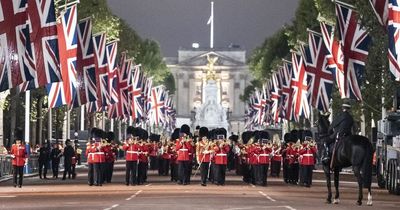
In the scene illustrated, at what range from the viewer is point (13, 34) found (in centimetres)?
3891

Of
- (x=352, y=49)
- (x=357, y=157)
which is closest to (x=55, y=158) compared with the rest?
(x=352, y=49)

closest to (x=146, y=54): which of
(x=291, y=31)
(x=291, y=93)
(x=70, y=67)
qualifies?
(x=291, y=31)

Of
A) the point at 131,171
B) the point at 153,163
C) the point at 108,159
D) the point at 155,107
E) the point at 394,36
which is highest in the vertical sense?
the point at 155,107

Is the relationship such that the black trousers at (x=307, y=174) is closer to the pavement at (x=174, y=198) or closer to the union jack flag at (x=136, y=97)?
the pavement at (x=174, y=198)

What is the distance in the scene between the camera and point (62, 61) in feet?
189

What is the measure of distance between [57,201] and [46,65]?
26.8ft

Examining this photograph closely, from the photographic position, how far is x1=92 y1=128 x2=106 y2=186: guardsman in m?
52.8

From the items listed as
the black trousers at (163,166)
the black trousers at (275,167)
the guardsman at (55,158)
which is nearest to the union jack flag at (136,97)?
the black trousers at (163,166)

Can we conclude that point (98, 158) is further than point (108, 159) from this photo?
No

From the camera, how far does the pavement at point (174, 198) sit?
35.1 metres

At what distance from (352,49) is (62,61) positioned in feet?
45.5

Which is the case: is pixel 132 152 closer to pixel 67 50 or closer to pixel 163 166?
pixel 67 50

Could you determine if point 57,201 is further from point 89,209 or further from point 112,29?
point 112,29

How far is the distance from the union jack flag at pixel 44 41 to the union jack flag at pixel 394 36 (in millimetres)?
11554
